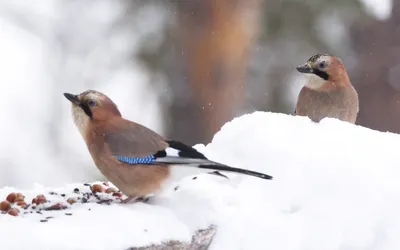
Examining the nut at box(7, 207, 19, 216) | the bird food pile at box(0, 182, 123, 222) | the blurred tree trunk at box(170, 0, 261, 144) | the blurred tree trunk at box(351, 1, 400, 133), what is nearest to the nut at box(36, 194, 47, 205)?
Result: the bird food pile at box(0, 182, 123, 222)

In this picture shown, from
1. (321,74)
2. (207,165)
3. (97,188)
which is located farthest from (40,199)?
(321,74)

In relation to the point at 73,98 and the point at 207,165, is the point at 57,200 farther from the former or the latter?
the point at 207,165

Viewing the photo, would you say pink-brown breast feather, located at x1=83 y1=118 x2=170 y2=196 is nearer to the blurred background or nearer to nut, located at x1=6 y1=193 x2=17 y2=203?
nut, located at x1=6 y1=193 x2=17 y2=203

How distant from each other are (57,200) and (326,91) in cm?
238

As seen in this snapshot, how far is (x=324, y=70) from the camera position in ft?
19.6

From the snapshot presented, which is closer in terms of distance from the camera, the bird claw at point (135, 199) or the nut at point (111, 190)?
the bird claw at point (135, 199)

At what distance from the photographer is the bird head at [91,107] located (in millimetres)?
4500

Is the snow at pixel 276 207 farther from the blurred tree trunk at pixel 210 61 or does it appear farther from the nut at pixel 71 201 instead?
the blurred tree trunk at pixel 210 61

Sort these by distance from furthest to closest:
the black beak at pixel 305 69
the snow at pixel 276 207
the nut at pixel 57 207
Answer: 1. the black beak at pixel 305 69
2. the nut at pixel 57 207
3. the snow at pixel 276 207

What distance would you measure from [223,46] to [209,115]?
922 mm

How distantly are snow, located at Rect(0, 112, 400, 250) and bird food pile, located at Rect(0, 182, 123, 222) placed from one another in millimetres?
70

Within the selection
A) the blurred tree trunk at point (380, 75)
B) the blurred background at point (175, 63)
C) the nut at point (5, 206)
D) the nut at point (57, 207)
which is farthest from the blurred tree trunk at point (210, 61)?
the nut at point (57, 207)

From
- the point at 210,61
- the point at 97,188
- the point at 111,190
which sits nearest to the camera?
the point at 97,188

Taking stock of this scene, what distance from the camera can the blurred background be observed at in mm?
10414
